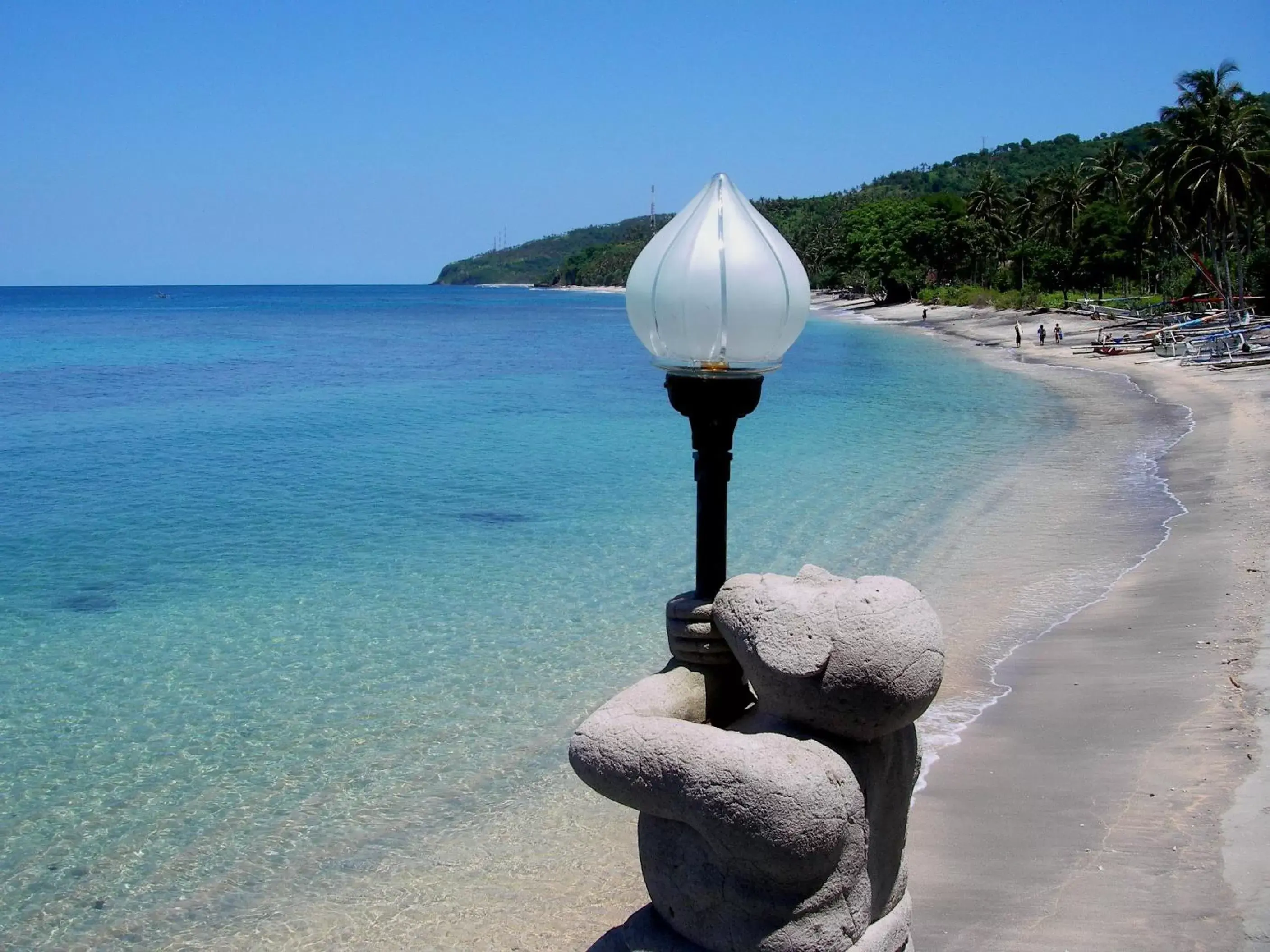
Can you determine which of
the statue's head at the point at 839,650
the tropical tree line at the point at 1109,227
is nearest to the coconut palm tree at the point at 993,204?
the tropical tree line at the point at 1109,227

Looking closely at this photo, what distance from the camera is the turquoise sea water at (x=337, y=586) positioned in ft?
24.1

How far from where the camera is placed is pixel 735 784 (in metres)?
2.78

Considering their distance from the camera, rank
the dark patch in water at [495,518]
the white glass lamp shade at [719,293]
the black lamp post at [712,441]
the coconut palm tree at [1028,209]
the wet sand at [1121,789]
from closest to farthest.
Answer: the white glass lamp shade at [719,293], the black lamp post at [712,441], the wet sand at [1121,789], the dark patch in water at [495,518], the coconut palm tree at [1028,209]

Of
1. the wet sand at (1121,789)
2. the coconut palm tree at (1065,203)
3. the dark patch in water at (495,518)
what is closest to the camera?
the wet sand at (1121,789)

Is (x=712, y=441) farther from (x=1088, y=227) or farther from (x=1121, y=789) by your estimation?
(x=1088, y=227)

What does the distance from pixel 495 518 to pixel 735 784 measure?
13806mm

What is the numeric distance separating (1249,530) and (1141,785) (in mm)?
7913

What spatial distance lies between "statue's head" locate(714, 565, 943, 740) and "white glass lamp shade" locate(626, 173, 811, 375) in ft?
2.01

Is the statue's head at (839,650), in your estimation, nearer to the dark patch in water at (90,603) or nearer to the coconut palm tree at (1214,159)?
the dark patch in water at (90,603)

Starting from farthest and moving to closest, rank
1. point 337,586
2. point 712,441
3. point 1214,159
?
1. point 1214,159
2. point 337,586
3. point 712,441

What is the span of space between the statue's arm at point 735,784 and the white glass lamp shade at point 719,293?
0.96 m

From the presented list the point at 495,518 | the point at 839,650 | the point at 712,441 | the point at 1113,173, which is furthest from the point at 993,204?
the point at 839,650

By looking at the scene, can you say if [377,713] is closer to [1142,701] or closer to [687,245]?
[1142,701]

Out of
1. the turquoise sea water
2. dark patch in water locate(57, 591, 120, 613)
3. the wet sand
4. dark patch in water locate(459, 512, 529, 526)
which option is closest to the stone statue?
the wet sand
